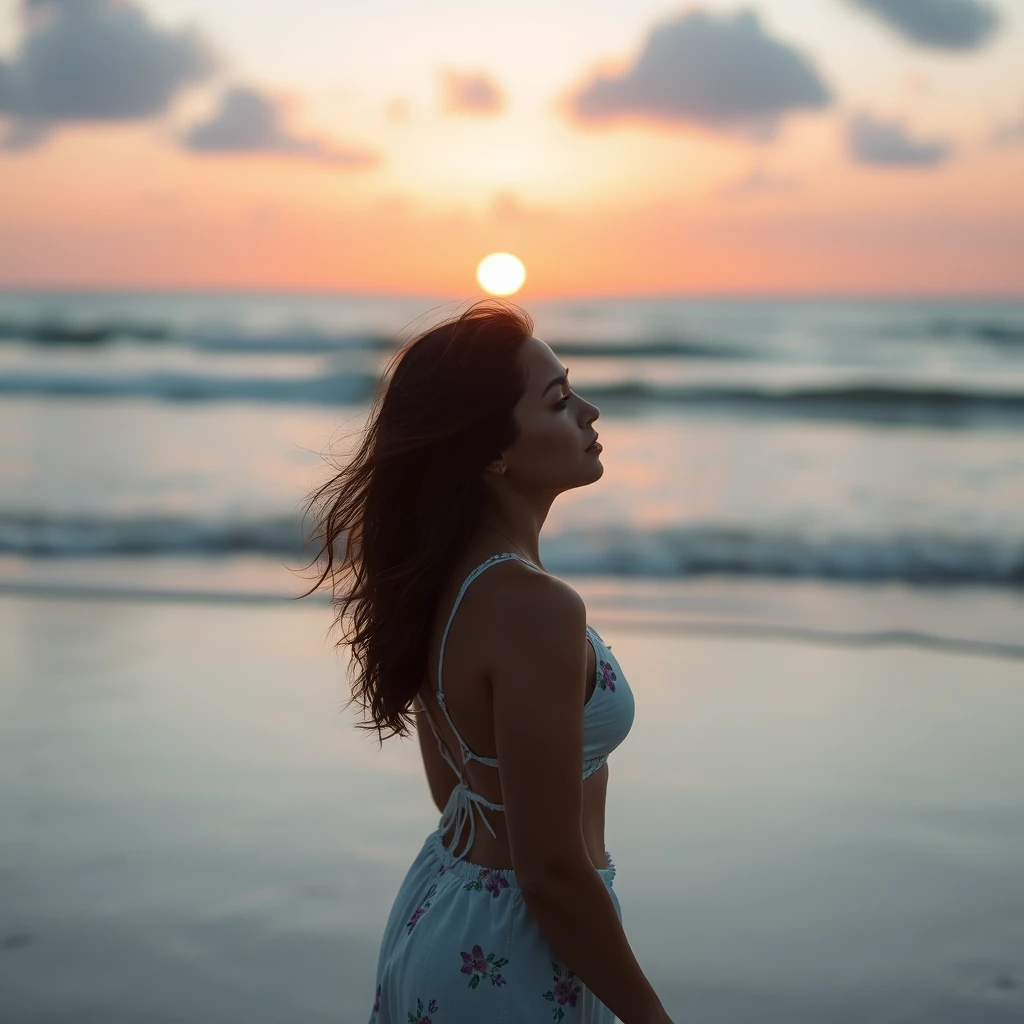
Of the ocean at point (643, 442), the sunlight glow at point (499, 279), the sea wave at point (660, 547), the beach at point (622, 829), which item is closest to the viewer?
the beach at point (622, 829)

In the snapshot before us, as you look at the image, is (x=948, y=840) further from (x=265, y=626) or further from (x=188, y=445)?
(x=188, y=445)

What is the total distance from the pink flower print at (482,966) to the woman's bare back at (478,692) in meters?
0.13

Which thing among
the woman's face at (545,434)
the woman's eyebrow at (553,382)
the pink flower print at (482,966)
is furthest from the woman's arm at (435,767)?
the woman's eyebrow at (553,382)

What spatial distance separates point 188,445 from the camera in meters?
15.3

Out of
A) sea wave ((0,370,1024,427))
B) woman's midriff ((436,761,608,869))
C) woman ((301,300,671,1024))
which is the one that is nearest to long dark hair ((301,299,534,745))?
woman ((301,300,671,1024))

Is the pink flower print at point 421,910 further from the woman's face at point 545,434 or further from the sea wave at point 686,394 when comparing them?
the sea wave at point 686,394

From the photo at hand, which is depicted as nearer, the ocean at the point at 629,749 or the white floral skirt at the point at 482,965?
the white floral skirt at the point at 482,965

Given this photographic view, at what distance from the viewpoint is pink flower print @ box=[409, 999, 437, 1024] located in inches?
69.6

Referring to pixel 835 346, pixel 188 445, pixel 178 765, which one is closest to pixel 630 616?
pixel 178 765

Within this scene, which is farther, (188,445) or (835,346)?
(835,346)

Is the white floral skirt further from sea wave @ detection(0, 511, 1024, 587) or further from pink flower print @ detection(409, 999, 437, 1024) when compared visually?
sea wave @ detection(0, 511, 1024, 587)

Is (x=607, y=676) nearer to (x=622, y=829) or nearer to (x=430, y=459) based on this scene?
(x=430, y=459)

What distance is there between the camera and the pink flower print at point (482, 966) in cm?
174

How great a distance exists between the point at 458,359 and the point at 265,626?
5255 millimetres
